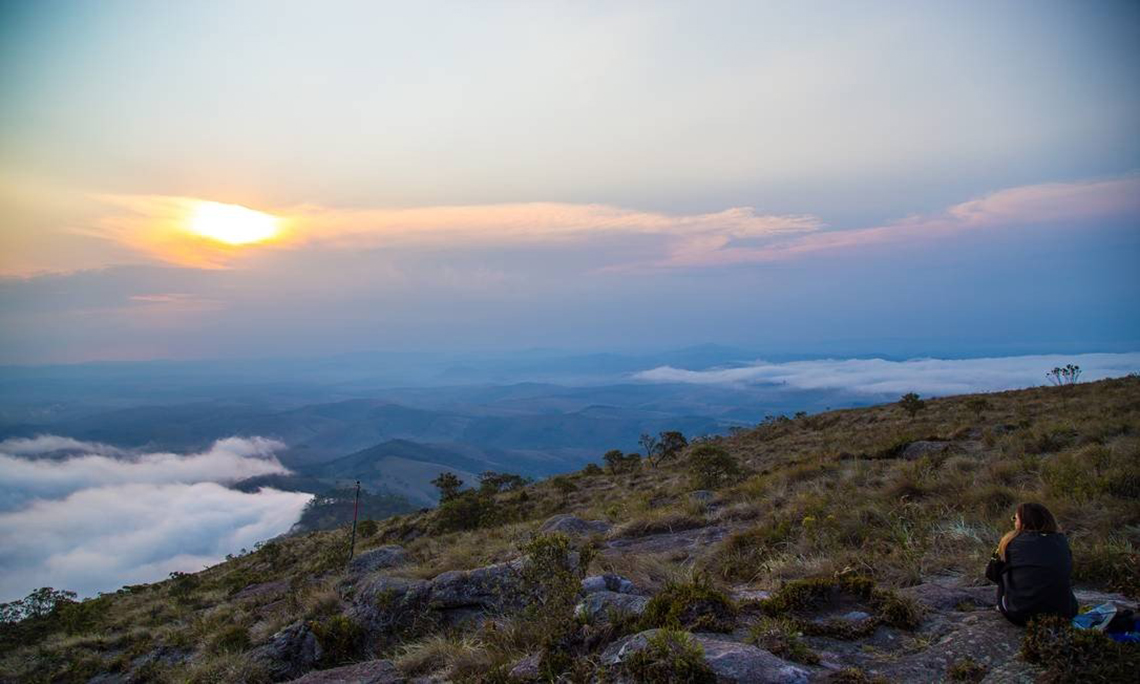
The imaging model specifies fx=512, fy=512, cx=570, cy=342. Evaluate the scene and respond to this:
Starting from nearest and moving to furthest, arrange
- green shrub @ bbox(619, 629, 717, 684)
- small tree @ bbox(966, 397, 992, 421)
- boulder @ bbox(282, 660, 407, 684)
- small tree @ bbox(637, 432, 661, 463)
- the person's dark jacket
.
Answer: green shrub @ bbox(619, 629, 717, 684) < the person's dark jacket < boulder @ bbox(282, 660, 407, 684) < small tree @ bbox(966, 397, 992, 421) < small tree @ bbox(637, 432, 661, 463)

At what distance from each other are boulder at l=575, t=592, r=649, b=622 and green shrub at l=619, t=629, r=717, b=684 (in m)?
1.19

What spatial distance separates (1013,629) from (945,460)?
341 inches

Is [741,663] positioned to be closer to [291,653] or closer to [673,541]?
[673,541]

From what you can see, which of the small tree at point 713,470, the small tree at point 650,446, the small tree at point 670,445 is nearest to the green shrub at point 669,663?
the small tree at point 713,470

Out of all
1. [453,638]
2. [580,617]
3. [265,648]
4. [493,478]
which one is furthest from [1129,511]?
[493,478]

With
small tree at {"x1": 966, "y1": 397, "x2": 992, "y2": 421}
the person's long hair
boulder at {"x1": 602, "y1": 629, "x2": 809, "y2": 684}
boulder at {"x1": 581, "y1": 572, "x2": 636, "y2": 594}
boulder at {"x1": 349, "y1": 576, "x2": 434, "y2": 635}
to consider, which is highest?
the person's long hair

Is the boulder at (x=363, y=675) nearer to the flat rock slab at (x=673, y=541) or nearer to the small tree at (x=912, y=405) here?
the flat rock slab at (x=673, y=541)

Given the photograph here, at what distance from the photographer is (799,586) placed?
5789 mm

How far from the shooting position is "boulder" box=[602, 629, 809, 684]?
3920mm

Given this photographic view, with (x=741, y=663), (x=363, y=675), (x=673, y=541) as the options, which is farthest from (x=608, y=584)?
(x=673, y=541)

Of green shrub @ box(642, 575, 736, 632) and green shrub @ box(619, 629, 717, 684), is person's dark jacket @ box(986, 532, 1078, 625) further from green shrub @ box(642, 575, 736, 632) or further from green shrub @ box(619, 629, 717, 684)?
green shrub @ box(619, 629, 717, 684)

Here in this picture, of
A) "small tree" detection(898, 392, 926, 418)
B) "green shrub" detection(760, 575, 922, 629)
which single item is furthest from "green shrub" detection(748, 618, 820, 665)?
"small tree" detection(898, 392, 926, 418)

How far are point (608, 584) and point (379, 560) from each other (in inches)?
380

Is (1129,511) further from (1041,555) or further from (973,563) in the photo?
(1041,555)
